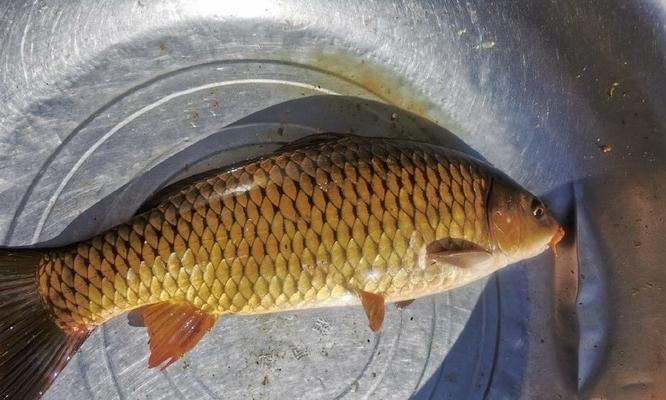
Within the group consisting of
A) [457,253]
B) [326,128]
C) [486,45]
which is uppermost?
[486,45]

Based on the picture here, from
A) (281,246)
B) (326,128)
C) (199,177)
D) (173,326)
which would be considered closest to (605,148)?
(326,128)

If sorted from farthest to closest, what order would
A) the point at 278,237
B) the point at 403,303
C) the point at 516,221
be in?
1. the point at 403,303
2. the point at 516,221
3. the point at 278,237

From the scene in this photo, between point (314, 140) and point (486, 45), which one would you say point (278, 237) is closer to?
point (314, 140)

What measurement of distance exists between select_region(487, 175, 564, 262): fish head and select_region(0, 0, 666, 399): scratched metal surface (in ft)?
0.99

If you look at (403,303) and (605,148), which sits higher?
(605,148)

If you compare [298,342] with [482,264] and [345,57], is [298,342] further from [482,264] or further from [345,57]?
[345,57]

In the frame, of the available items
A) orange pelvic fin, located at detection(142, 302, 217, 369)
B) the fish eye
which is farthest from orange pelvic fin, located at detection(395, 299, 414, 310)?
orange pelvic fin, located at detection(142, 302, 217, 369)

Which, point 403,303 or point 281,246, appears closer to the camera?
point 281,246

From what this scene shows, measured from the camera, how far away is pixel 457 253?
55.2 inches

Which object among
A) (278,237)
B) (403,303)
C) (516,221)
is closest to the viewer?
(278,237)

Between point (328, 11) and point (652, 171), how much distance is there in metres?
0.97

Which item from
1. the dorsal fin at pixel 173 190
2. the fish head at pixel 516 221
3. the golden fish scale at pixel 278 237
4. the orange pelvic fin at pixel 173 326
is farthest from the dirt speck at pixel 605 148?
the orange pelvic fin at pixel 173 326

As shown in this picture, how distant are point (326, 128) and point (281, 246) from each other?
1.62 feet

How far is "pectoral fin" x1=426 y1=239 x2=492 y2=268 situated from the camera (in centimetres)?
141
